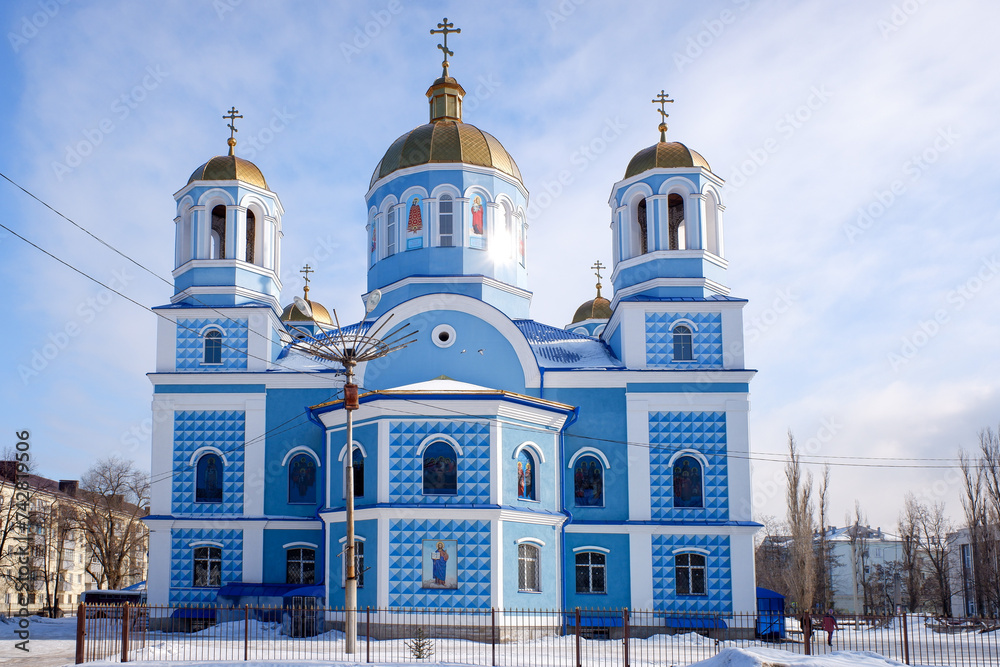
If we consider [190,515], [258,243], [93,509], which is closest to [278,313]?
[258,243]

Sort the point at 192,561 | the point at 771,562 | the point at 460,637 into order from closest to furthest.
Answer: the point at 460,637, the point at 192,561, the point at 771,562

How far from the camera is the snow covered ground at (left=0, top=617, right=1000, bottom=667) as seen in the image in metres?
13.5

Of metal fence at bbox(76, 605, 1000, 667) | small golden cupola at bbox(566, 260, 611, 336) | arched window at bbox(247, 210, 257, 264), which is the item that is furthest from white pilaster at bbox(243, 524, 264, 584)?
small golden cupola at bbox(566, 260, 611, 336)

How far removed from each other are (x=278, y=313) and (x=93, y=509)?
59.6 feet

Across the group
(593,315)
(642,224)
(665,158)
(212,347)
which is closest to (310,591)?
(212,347)

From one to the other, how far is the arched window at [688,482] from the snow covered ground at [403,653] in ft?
10.00

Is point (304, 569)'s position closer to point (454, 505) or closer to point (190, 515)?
point (190, 515)

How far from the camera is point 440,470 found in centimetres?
1989

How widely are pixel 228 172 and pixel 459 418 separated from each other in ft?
30.9

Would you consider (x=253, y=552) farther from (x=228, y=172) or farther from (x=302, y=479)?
(x=228, y=172)

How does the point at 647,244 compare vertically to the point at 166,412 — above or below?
above

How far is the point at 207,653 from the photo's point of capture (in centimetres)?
1558

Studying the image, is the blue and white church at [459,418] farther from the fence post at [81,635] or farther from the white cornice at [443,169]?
the fence post at [81,635]

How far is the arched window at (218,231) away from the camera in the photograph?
25.0 metres
